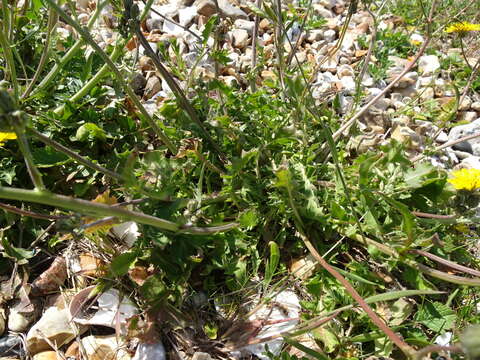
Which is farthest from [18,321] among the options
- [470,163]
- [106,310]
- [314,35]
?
[314,35]

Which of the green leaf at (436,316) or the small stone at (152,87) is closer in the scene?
the green leaf at (436,316)

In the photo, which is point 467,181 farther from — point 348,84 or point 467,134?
point 348,84

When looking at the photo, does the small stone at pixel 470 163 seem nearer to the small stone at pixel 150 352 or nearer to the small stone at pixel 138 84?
the small stone at pixel 150 352

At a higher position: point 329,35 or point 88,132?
point 329,35

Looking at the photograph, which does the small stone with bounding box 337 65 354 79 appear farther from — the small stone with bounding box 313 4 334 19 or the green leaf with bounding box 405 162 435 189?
the green leaf with bounding box 405 162 435 189

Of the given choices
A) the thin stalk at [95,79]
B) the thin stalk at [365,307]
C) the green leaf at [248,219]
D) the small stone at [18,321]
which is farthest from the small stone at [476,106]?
the small stone at [18,321]

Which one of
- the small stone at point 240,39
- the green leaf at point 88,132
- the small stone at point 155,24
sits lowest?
the green leaf at point 88,132

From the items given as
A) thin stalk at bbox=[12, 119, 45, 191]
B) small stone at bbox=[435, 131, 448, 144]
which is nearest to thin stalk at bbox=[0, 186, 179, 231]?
thin stalk at bbox=[12, 119, 45, 191]
